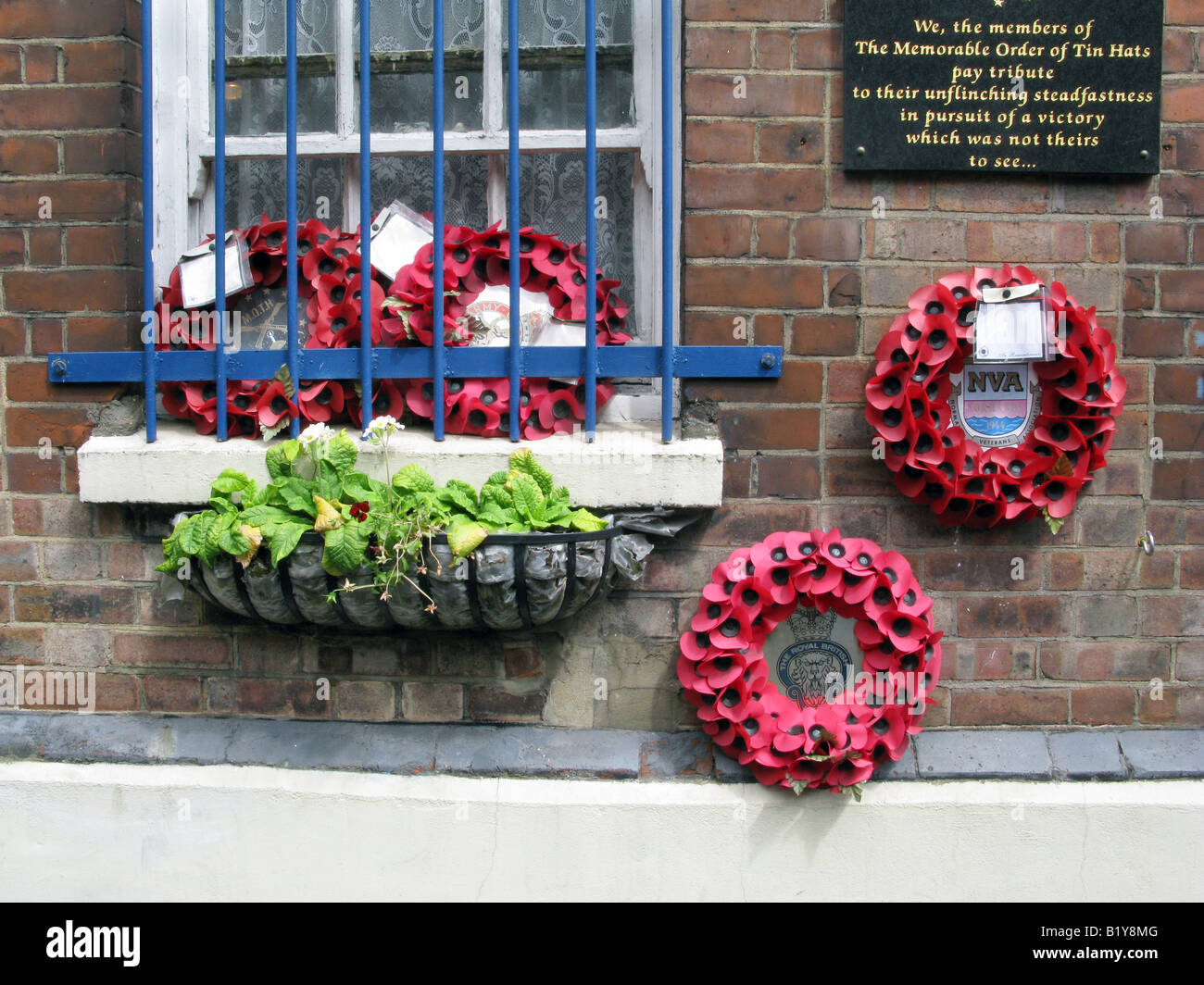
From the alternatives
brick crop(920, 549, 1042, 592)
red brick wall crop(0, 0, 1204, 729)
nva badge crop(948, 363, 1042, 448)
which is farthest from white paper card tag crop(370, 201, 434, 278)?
brick crop(920, 549, 1042, 592)

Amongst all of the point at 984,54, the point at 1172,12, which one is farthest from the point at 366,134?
the point at 1172,12

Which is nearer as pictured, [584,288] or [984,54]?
[984,54]

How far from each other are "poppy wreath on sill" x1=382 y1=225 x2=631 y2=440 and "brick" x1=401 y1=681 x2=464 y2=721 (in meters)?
0.60

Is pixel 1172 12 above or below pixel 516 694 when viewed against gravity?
above

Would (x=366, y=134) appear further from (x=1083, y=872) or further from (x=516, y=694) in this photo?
(x=1083, y=872)

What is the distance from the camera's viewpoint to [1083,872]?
241 centimetres

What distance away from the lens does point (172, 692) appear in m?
2.59

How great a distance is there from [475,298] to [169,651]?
1.11 m

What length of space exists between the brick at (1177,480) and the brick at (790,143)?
1.05 m

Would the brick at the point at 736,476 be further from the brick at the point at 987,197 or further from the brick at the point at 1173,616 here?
the brick at the point at 1173,616

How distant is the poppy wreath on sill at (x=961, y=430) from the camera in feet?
7.70

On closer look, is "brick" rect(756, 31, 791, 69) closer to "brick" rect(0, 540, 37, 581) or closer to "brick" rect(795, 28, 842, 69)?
"brick" rect(795, 28, 842, 69)

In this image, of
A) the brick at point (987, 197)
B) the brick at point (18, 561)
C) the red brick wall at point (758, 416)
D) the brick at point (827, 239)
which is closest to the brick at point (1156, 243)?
the red brick wall at point (758, 416)

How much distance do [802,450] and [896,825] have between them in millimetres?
863
